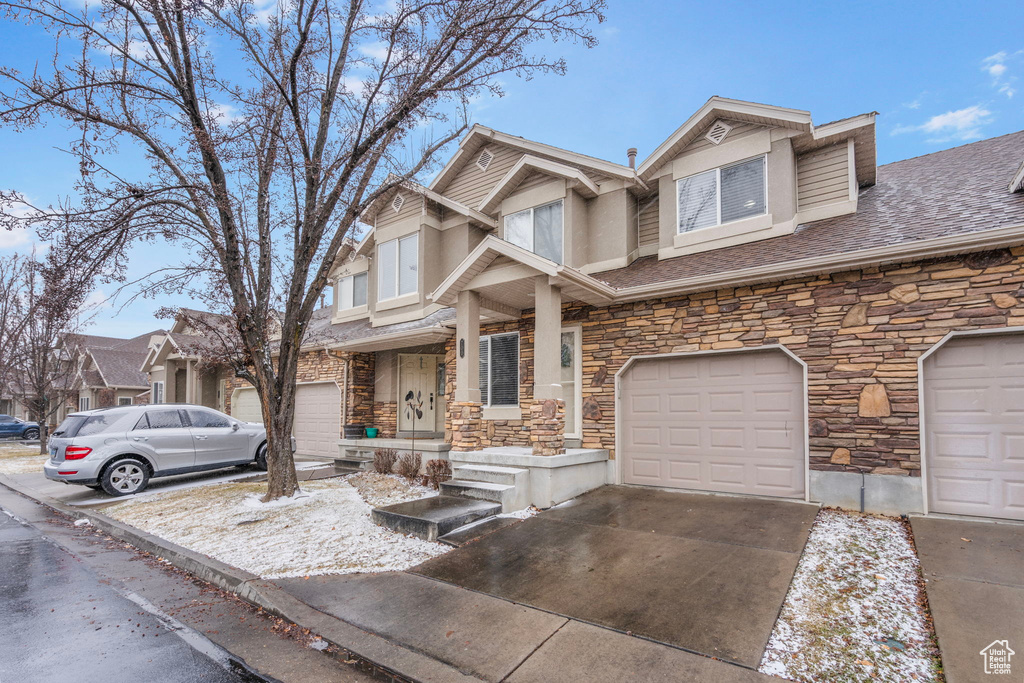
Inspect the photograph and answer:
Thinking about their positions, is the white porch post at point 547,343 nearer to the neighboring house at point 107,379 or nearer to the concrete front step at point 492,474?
the concrete front step at point 492,474

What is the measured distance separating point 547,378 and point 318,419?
892cm

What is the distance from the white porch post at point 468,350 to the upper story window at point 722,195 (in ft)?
12.9

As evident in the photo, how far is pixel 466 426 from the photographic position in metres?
8.03

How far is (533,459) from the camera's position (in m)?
7.11

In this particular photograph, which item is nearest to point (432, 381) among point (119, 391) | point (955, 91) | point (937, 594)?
point (937, 594)

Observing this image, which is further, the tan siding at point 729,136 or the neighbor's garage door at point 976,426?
the tan siding at point 729,136

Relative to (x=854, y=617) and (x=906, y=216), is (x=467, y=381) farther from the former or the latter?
(x=906, y=216)

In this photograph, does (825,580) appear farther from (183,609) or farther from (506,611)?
(183,609)

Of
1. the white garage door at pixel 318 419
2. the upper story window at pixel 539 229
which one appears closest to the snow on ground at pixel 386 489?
the white garage door at pixel 318 419

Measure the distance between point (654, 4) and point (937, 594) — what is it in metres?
9.50

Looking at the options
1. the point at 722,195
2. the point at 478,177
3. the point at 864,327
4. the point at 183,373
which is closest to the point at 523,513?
the point at 864,327

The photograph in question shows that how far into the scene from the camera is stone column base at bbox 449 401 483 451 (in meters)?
8.03

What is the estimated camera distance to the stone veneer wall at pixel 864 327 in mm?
5738

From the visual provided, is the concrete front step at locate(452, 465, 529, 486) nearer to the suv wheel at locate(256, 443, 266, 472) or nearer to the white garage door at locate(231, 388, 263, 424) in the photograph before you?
the suv wheel at locate(256, 443, 266, 472)
